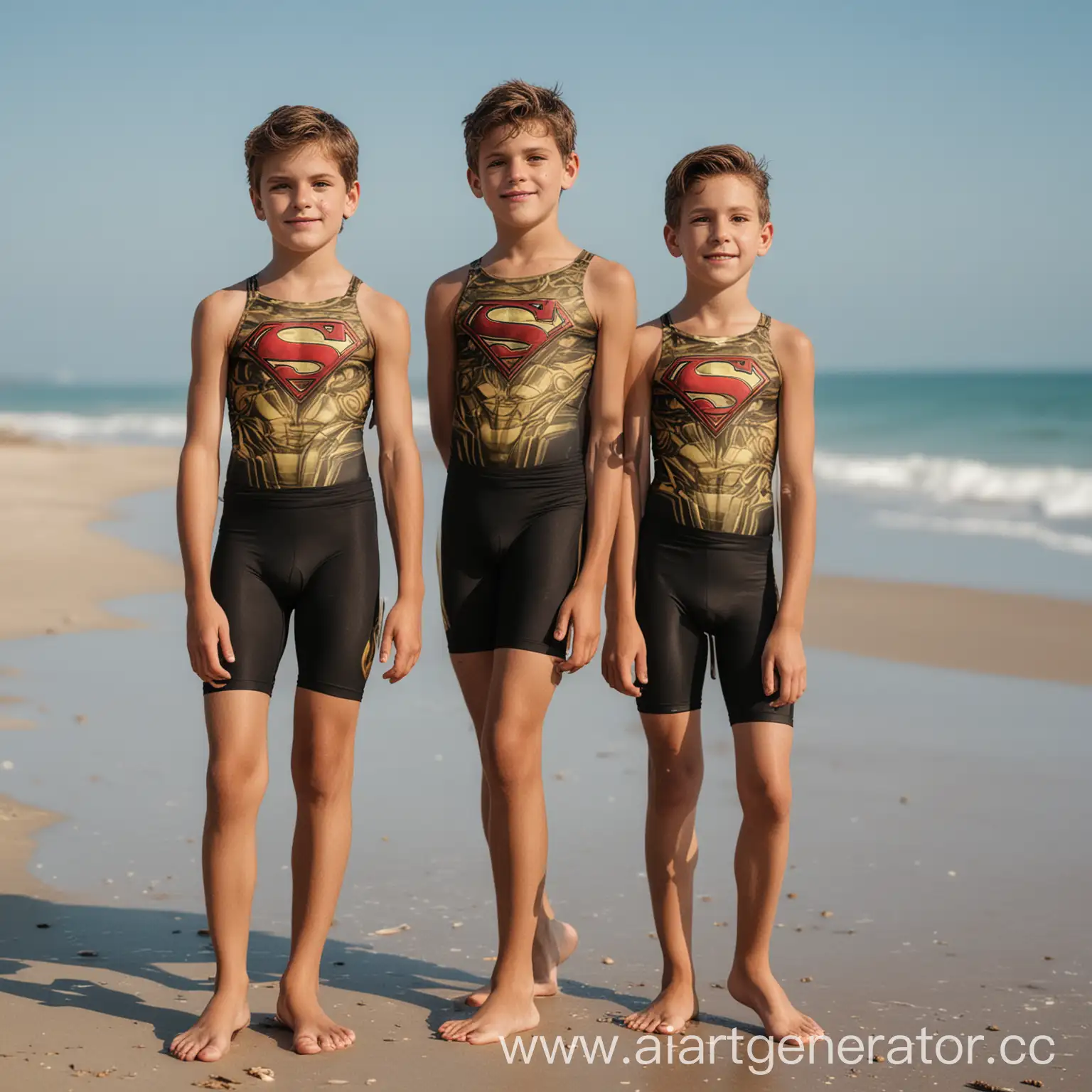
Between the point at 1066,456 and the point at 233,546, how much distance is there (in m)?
31.7

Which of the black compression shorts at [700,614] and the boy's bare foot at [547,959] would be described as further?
the boy's bare foot at [547,959]

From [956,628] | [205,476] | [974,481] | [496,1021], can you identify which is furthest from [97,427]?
[496,1021]

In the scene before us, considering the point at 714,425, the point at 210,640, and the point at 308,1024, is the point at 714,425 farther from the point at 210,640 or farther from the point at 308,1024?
the point at 308,1024

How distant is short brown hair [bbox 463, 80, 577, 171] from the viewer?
4195 mm

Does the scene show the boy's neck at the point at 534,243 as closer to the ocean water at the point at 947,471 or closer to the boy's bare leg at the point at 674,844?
the boy's bare leg at the point at 674,844

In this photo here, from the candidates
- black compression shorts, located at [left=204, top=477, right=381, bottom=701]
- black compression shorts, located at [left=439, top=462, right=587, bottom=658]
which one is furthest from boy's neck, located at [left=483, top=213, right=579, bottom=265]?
black compression shorts, located at [left=204, top=477, right=381, bottom=701]

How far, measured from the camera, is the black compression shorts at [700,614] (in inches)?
164

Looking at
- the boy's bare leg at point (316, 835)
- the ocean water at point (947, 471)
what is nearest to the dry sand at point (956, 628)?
the ocean water at point (947, 471)

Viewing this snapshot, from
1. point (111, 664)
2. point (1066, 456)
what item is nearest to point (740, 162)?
point (111, 664)

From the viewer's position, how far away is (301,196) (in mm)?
4062

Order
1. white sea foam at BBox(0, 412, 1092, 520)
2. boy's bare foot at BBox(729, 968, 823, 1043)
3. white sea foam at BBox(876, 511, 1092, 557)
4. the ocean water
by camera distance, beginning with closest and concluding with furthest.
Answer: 1. boy's bare foot at BBox(729, 968, 823, 1043)
2. the ocean water
3. white sea foam at BBox(876, 511, 1092, 557)
4. white sea foam at BBox(0, 412, 1092, 520)

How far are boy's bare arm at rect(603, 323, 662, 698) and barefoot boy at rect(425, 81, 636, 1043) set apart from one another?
49 millimetres

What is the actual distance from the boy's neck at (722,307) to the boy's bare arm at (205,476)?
1.28m

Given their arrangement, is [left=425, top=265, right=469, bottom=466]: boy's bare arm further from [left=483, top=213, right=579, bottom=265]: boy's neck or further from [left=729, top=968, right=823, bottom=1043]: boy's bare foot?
[left=729, top=968, right=823, bottom=1043]: boy's bare foot
